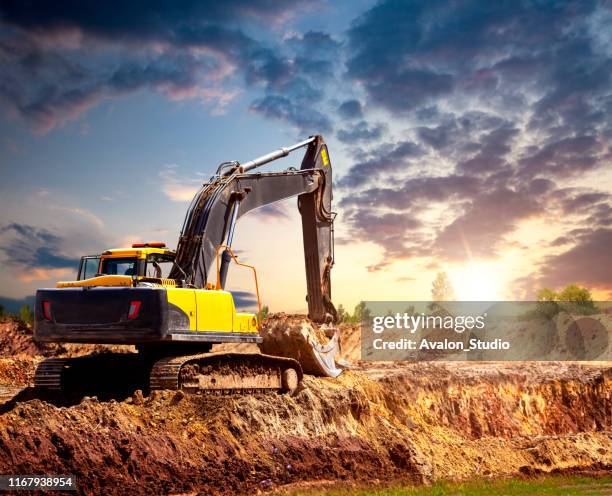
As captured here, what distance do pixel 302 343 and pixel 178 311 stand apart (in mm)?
5830

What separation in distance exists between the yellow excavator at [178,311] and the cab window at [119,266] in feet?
0.06

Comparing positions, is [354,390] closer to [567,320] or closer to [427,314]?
[427,314]

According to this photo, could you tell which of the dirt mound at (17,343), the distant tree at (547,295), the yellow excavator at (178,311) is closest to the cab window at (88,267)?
the yellow excavator at (178,311)

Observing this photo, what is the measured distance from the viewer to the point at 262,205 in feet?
57.3

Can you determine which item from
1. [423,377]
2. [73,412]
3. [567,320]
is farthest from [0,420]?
[567,320]

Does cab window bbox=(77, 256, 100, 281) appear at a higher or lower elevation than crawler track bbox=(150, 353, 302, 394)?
higher

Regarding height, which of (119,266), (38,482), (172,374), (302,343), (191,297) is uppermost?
(119,266)

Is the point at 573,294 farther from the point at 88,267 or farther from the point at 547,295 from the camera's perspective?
the point at 88,267

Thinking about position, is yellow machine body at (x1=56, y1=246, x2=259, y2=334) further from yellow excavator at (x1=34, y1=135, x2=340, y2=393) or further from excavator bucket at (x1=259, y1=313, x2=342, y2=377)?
excavator bucket at (x1=259, y1=313, x2=342, y2=377)

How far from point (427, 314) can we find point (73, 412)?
25.0 meters

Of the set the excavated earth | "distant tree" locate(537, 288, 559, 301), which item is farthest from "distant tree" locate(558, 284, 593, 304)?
the excavated earth

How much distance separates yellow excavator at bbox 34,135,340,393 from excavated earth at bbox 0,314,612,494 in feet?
1.64

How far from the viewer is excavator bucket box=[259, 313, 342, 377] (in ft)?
60.4

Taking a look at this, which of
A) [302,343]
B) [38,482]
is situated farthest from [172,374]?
[302,343]
